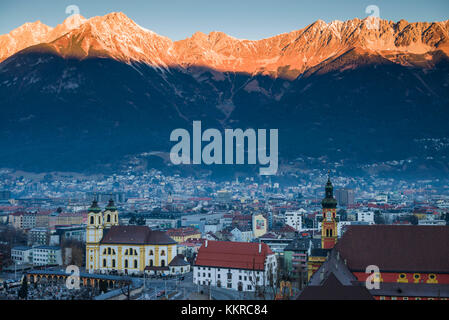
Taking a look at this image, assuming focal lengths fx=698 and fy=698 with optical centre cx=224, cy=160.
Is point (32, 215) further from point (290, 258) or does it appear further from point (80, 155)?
point (80, 155)

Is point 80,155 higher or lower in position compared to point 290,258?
higher

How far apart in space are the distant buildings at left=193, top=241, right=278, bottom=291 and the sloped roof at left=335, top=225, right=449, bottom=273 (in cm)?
777

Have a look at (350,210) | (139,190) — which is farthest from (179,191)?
(350,210)

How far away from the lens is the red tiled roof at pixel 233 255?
125 ft

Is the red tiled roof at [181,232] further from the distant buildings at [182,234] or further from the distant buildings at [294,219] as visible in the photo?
the distant buildings at [294,219]

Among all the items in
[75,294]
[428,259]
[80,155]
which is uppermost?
[80,155]

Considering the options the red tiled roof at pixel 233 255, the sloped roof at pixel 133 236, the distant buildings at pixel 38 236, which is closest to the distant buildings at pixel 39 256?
the sloped roof at pixel 133 236

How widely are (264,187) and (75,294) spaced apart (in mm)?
141764

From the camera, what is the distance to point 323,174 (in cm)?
19088

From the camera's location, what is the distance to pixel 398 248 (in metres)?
29.2

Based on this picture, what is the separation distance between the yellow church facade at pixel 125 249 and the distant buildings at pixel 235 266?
676cm

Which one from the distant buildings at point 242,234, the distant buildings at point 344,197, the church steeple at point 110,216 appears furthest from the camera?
the distant buildings at point 344,197

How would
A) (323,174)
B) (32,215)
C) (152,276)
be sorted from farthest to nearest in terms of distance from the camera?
(323,174)
(32,215)
(152,276)
